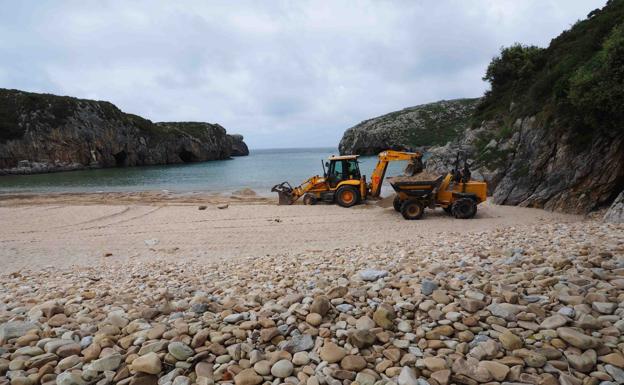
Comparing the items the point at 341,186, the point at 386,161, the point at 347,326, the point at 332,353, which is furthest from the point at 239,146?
the point at 332,353

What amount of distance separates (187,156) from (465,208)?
72131 mm

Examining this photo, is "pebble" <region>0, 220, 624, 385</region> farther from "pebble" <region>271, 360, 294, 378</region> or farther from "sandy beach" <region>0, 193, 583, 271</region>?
"sandy beach" <region>0, 193, 583, 271</region>

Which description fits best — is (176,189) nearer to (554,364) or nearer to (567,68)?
(567,68)

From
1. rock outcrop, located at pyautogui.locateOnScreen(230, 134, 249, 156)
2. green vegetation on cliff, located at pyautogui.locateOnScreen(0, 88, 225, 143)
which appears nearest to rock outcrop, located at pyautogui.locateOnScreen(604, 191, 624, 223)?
green vegetation on cliff, located at pyautogui.locateOnScreen(0, 88, 225, 143)

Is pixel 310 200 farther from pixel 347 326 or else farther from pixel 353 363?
pixel 353 363

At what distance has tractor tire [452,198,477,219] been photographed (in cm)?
1227

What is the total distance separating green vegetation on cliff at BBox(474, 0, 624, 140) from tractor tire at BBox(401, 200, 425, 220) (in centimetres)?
634

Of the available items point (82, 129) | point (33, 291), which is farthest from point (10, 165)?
point (33, 291)

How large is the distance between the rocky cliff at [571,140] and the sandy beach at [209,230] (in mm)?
1120

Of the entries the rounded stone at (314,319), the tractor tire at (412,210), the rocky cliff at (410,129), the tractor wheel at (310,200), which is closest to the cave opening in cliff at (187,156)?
the rocky cliff at (410,129)

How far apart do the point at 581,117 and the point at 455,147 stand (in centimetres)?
1097

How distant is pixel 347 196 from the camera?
1550 centimetres

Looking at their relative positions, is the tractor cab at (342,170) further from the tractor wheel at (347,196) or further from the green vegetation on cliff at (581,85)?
the green vegetation on cliff at (581,85)

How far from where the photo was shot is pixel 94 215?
14820 mm
